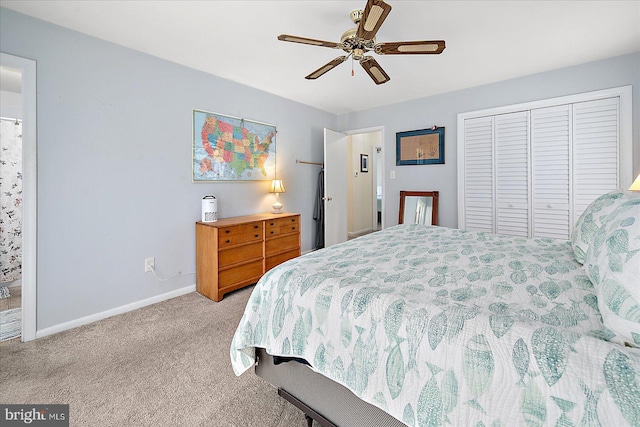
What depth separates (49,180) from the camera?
87.4 inches

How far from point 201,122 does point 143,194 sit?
993 millimetres

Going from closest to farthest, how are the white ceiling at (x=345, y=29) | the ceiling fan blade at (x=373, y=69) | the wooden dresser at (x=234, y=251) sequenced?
1. the white ceiling at (x=345, y=29)
2. the ceiling fan blade at (x=373, y=69)
3. the wooden dresser at (x=234, y=251)

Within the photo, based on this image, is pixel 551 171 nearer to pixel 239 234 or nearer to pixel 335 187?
pixel 335 187

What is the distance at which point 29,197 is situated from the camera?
83.6 inches

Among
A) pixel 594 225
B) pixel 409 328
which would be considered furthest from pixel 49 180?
pixel 594 225

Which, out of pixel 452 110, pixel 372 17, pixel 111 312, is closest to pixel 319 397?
pixel 372 17

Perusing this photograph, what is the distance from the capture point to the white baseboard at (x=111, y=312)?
225 cm

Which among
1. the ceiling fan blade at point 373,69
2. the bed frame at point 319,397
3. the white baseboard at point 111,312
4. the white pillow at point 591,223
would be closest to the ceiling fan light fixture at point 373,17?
the ceiling fan blade at point 373,69

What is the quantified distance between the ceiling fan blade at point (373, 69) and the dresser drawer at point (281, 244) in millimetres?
2118

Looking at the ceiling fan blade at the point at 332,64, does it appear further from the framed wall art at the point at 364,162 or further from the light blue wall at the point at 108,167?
the framed wall art at the point at 364,162

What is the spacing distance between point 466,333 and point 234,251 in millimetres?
2560

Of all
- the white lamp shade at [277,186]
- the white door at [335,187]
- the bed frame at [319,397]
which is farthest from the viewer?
the white door at [335,187]

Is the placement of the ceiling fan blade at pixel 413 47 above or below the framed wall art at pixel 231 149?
above

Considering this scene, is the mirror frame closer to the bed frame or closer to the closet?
the closet
